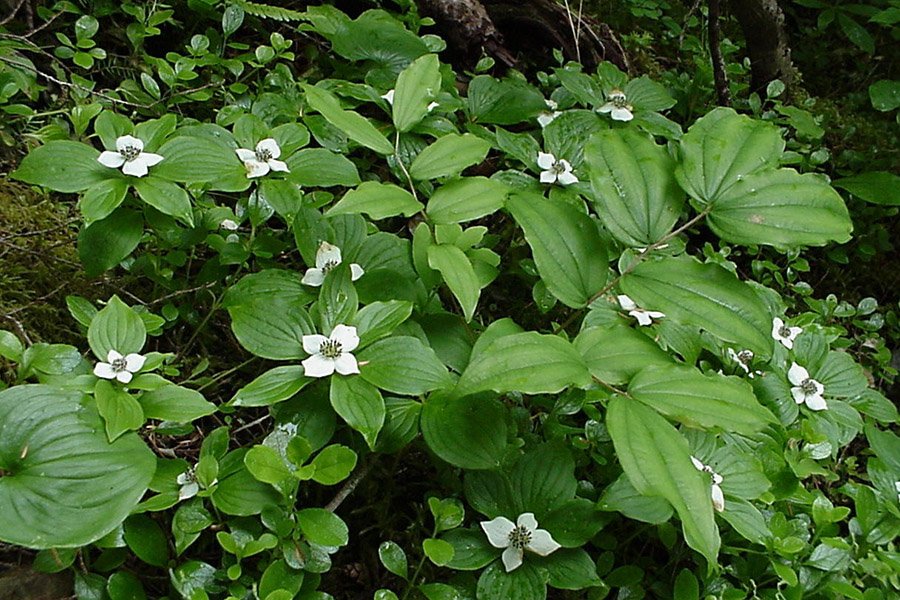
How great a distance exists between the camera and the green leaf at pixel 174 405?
1.32 meters

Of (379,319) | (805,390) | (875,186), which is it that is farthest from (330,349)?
(875,186)

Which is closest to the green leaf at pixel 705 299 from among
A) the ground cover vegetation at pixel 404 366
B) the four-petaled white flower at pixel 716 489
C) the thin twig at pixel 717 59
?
the ground cover vegetation at pixel 404 366

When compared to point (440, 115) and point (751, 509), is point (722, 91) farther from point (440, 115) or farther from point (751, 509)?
point (751, 509)

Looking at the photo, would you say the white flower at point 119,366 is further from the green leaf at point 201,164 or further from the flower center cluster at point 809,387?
the flower center cluster at point 809,387

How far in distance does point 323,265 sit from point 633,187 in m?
0.71

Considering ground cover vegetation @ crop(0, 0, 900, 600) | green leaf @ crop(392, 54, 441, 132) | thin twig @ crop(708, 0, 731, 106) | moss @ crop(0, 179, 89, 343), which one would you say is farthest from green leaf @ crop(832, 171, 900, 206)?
moss @ crop(0, 179, 89, 343)

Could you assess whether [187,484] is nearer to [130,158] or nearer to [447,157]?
[130,158]

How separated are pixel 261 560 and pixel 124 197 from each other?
2.65 feet

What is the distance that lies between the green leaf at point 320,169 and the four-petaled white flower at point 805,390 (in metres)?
1.19

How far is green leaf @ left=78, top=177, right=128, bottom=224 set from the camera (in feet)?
4.85

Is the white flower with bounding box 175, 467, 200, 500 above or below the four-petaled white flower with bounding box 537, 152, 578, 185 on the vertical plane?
below

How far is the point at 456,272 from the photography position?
4.56 feet

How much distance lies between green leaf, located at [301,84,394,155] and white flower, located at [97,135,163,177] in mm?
366

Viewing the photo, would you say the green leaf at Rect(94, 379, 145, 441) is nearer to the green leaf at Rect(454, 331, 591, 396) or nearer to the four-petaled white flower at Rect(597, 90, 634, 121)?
the green leaf at Rect(454, 331, 591, 396)
